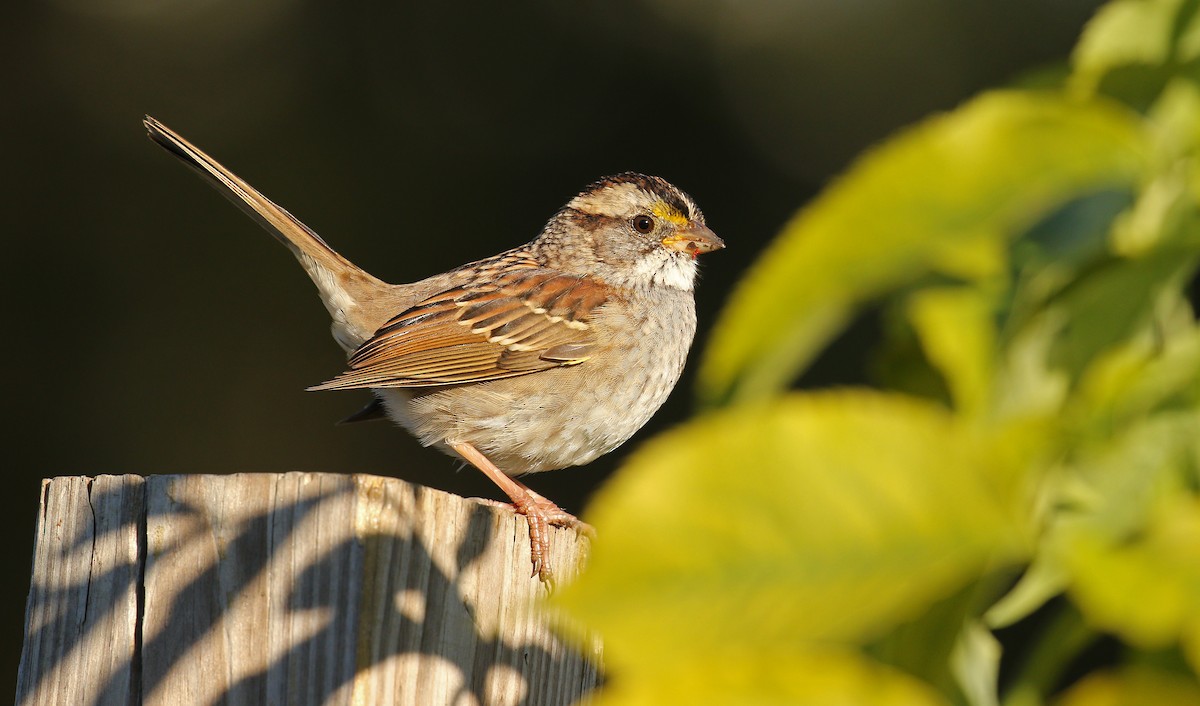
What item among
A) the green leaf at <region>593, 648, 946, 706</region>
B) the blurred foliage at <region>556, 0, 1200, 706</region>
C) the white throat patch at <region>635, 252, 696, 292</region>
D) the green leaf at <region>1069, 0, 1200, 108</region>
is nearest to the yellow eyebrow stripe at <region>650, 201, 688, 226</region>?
the white throat patch at <region>635, 252, 696, 292</region>

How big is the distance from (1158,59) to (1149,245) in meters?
0.12

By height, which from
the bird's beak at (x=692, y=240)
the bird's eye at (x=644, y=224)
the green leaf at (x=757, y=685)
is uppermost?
the bird's eye at (x=644, y=224)

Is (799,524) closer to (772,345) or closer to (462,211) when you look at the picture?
(772,345)

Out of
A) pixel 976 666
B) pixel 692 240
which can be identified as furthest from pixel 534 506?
pixel 976 666

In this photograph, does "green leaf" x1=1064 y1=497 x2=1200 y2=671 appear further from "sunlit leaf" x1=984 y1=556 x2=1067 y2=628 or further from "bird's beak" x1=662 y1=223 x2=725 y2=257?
"bird's beak" x1=662 y1=223 x2=725 y2=257

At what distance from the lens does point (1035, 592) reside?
1.98 feet

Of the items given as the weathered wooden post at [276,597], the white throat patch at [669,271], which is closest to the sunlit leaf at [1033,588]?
the weathered wooden post at [276,597]

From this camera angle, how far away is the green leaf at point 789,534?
1.46ft

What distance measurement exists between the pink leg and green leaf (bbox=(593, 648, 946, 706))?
1565 millimetres

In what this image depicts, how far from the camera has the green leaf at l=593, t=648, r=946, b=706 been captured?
1.46 feet

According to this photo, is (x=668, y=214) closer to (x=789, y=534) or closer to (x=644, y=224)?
(x=644, y=224)

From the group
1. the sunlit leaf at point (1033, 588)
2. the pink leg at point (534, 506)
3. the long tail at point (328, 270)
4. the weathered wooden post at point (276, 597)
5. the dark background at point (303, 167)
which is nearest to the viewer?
the sunlit leaf at point (1033, 588)

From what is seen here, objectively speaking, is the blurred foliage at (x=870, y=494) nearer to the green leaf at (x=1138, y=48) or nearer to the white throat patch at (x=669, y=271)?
the green leaf at (x=1138, y=48)

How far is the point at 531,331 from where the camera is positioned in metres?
3.84
